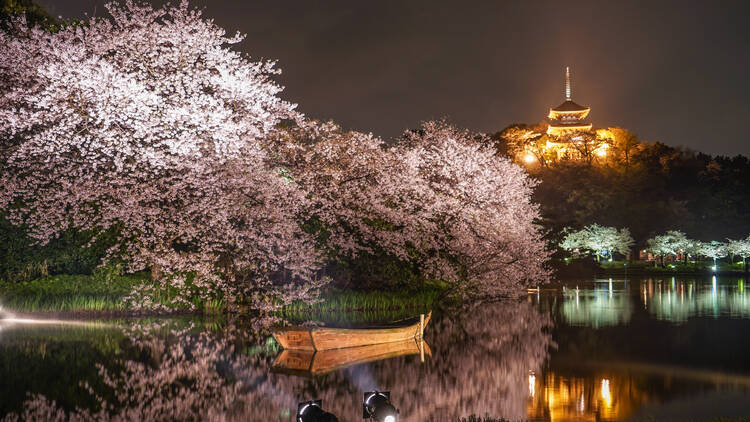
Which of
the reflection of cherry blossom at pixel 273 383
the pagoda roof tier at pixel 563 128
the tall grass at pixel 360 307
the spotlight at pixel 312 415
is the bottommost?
the reflection of cherry blossom at pixel 273 383

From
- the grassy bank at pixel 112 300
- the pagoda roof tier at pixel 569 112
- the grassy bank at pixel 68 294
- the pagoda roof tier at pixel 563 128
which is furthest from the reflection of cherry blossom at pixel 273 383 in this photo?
the pagoda roof tier at pixel 569 112

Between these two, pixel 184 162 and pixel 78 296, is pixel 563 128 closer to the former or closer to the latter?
pixel 78 296

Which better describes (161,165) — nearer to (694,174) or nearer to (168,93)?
(168,93)

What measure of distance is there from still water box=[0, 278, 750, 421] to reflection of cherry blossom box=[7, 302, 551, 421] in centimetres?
4

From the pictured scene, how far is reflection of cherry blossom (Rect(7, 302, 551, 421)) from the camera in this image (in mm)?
12062

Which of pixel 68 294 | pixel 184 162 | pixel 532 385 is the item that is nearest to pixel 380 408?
pixel 532 385

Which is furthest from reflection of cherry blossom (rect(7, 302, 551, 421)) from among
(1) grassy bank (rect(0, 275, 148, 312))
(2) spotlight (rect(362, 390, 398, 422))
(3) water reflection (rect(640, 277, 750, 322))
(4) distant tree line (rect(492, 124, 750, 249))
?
(4) distant tree line (rect(492, 124, 750, 249))

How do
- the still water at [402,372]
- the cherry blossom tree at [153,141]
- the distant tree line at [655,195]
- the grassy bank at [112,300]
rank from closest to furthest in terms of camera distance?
the still water at [402,372] → the cherry blossom tree at [153,141] → the grassy bank at [112,300] → the distant tree line at [655,195]

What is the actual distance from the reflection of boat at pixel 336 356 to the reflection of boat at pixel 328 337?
0.17m

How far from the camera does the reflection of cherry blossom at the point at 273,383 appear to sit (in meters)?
12.1

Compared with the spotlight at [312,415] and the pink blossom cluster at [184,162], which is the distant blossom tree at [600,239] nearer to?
the pink blossom cluster at [184,162]

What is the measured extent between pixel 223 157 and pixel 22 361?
937 cm

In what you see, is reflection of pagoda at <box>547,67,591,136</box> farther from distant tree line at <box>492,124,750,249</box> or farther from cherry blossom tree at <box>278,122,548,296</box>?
cherry blossom tree at <box>278,122,548,296</box>

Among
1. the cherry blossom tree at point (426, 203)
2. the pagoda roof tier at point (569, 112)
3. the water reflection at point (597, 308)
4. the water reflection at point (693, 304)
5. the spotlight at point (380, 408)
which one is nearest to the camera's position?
the spotlight at point (380, 408)
